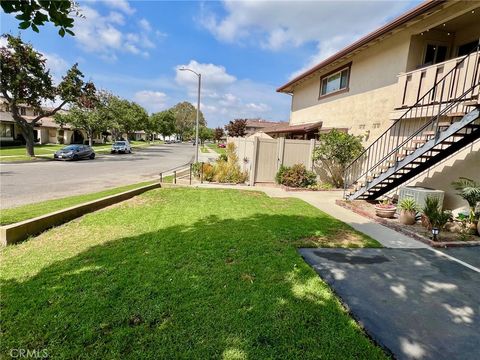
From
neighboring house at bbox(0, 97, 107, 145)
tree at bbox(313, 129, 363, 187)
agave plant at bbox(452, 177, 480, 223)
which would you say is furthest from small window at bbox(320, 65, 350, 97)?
neighboring house at bbox(0, 97, 107, 145)

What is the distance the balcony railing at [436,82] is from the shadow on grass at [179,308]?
249 inches

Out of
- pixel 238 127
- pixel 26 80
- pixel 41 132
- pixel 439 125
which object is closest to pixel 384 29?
pixel 439 125

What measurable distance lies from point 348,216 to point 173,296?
6182 mm

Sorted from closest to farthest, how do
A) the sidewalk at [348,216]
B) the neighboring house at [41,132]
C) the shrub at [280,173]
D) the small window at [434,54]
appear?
the sidewalk at [348,216] → the small window at [434,54] → the shrub at [280,173] → the neighboring house at [41,132]

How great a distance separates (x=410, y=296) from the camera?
3.80 m

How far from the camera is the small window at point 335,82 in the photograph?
43.3 feet

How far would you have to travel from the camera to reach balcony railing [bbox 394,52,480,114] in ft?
22.6

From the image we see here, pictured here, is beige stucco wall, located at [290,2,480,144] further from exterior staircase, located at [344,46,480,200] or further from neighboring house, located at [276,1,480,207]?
exterior staircase, located at [344,46,480,200]

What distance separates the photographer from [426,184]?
29.0ft

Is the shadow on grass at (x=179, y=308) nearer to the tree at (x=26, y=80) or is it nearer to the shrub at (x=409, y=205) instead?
the shrub at (x=409, y=205)

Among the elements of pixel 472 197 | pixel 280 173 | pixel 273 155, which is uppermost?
pixel 273 155

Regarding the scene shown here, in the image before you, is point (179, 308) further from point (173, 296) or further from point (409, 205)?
point (409, 205)

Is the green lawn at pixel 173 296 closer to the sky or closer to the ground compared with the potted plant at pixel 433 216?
closer to the ground

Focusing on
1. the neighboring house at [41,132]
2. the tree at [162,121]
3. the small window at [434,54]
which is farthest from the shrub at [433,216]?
the tree at [162,121]
